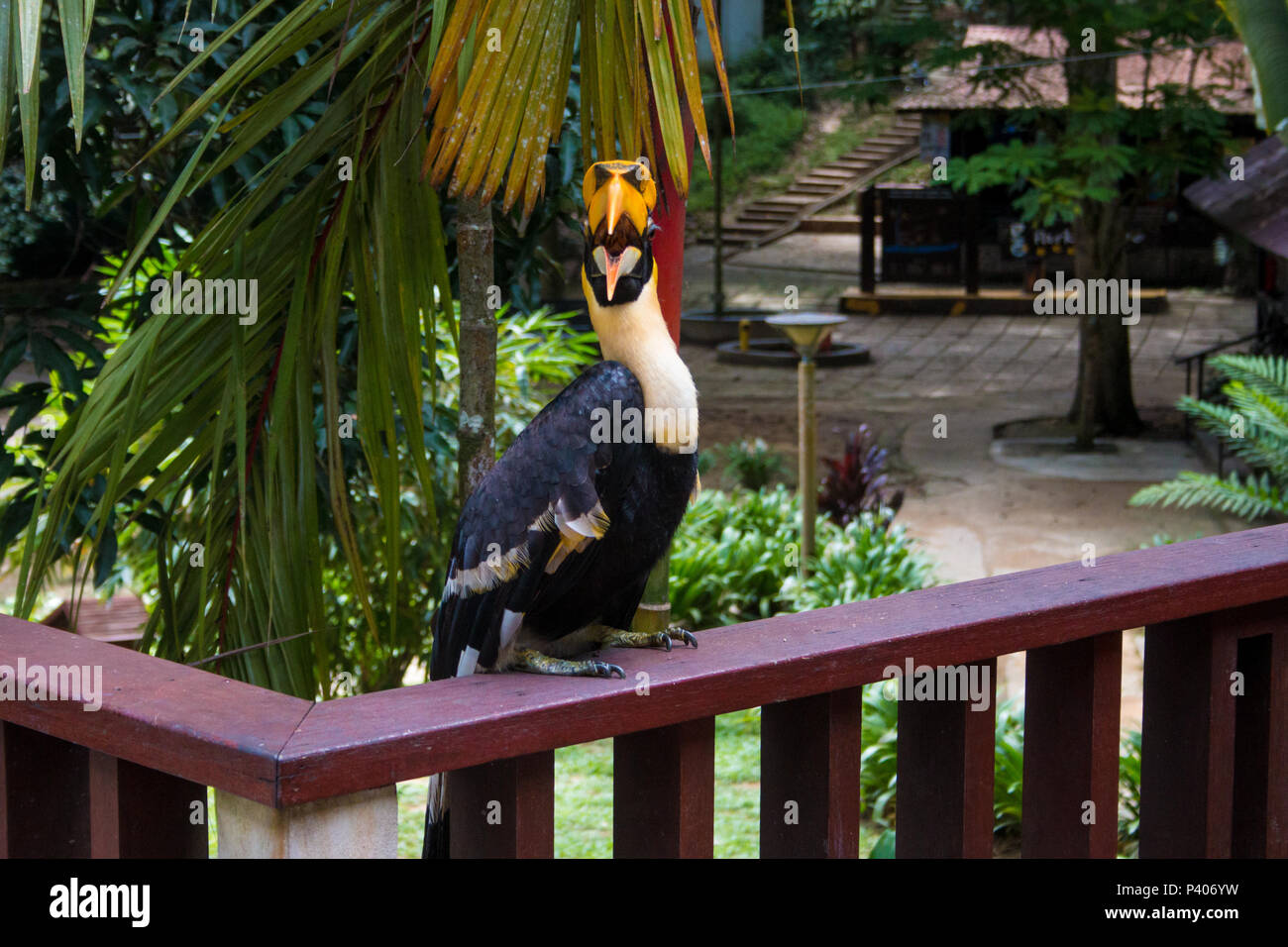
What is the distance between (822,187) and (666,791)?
22.4 metres

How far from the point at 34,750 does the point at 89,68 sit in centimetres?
198

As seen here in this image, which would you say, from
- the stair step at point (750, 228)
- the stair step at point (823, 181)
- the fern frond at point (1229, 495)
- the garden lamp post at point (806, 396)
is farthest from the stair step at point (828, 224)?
the garden lamp post at point (806, 396)

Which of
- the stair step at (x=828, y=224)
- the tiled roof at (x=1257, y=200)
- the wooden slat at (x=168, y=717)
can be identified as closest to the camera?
the wooden slat at (x=168, y=717)

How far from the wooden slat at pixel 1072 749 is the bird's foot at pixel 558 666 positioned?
0.53 metres

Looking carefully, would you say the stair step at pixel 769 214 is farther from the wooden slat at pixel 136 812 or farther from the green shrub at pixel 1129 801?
the wooden slat at pixel 136 812

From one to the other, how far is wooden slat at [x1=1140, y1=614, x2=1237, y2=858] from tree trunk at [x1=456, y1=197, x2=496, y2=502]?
1263mm

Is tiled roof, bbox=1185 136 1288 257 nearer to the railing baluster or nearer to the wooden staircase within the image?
the railing baluster

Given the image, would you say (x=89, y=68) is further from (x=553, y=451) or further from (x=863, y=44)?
(x=863, y=44)

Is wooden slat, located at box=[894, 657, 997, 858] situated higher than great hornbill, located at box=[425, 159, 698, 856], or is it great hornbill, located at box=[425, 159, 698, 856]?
great hornbill, located at box=[425, 159, 698, 856]

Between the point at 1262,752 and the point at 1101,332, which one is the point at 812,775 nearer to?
the point at 1262,752

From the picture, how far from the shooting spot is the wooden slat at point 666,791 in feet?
5.01

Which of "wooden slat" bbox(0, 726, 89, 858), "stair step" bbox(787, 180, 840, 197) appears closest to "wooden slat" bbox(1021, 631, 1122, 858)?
"wooden slat" bbox(0, 726, 89, 858)

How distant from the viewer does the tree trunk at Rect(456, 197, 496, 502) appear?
2.59 meters
